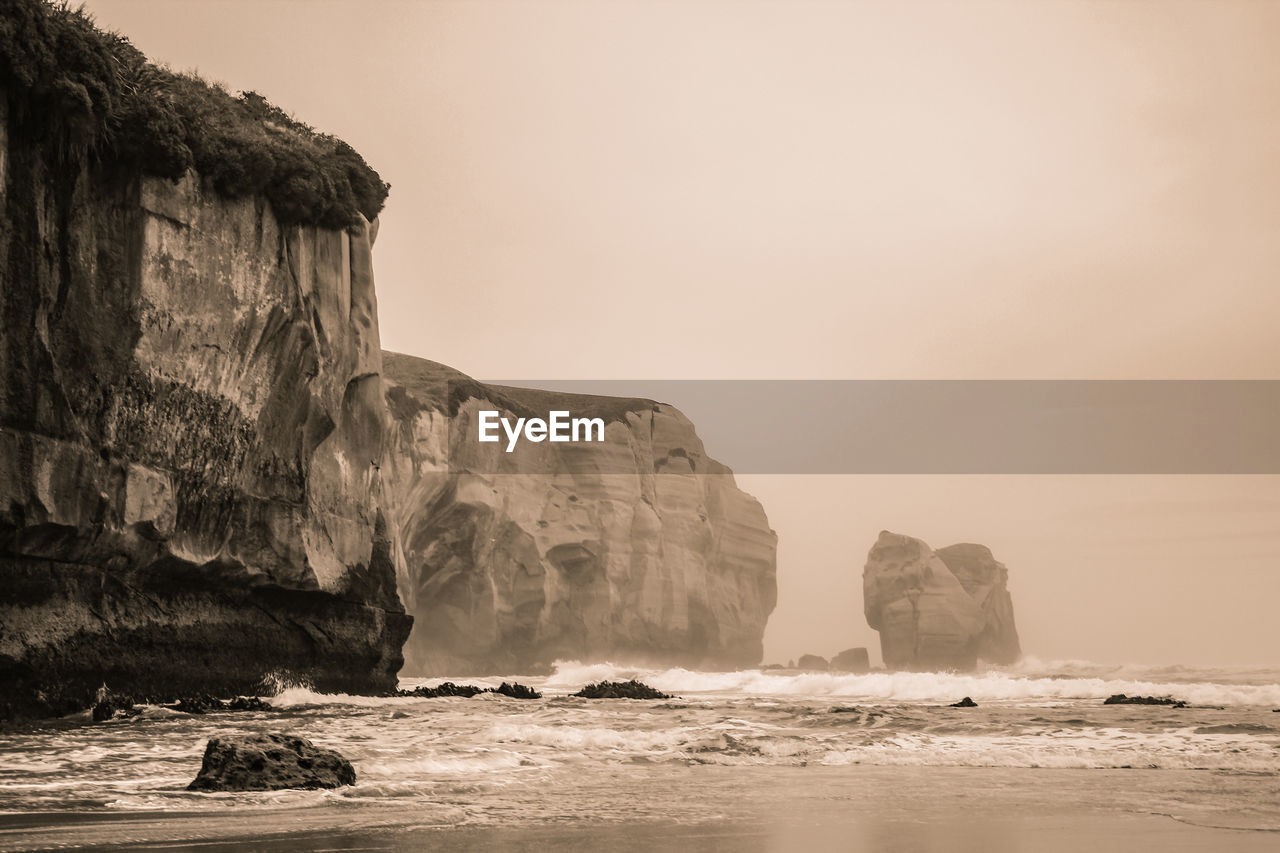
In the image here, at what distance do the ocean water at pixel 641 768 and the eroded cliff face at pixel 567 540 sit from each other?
35.0 metres

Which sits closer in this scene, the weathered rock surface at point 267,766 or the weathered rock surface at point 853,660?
the weathered rock surface at point 267,766

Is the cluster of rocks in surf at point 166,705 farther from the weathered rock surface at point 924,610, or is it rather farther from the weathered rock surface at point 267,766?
the weathered rock surface at point 924,610

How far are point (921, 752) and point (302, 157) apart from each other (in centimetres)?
1718

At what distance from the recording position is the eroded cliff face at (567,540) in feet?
185

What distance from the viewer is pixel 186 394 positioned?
19672mm

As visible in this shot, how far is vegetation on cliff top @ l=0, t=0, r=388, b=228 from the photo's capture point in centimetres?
1691

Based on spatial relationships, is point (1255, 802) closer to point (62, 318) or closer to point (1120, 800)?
point (1120, 800)

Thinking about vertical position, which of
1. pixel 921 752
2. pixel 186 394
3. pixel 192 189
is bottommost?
pixel 921 752

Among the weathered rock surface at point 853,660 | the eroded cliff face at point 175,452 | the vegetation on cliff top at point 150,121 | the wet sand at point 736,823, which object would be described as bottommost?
the weathered rock surface at point 853,660

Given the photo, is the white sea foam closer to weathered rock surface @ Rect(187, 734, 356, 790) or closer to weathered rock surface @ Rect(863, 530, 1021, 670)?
weathered rock surface @ Rect(187, 734, 356, 790)

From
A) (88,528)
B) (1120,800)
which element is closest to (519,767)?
(1120,800)

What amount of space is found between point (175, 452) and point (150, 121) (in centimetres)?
570

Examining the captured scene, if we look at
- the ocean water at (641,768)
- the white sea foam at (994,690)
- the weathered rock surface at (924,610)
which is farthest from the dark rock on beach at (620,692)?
the weathered rock surface at (924,610)

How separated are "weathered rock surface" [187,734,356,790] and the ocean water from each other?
250mm
